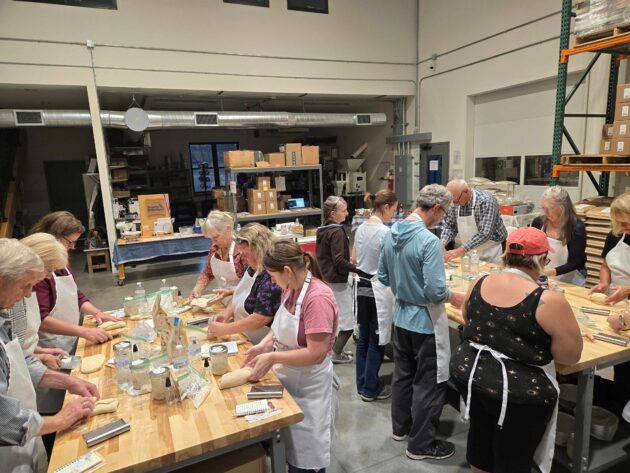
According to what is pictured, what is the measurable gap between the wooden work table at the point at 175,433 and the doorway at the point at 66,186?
425 inches

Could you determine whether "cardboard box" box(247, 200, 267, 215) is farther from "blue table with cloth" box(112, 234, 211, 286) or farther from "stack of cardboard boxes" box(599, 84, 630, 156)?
"stack of cardboard boxes" box(599, 84, 630, 156)

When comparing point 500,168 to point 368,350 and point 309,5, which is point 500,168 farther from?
point 368,350

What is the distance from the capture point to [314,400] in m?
1.92

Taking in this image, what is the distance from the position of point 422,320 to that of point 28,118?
7.31 m

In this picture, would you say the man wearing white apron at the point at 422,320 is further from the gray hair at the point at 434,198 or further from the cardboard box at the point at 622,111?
the cardboard box at the point at 622,111

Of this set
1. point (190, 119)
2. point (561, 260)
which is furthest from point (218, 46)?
point (561, 260)

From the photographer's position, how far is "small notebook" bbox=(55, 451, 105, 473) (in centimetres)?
138

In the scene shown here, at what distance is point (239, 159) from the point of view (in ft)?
22.8

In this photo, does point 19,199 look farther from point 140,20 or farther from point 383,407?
point 383,407

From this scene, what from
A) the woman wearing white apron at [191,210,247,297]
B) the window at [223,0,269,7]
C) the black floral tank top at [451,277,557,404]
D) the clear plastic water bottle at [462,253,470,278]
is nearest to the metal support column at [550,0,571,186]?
the clear plastic water bottle at [462,253,470,278]

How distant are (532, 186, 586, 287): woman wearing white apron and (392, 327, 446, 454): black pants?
133cm

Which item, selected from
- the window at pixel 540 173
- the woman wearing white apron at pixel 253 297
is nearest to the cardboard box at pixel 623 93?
the window at pixel 540 173

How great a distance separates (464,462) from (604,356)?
3.56 ft

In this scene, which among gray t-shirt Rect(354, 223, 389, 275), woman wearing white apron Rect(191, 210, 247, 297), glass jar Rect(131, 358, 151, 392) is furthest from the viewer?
gray t-shirt Rect(354, 223, 389, 275)
